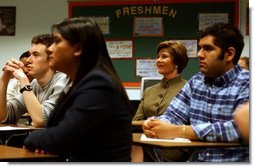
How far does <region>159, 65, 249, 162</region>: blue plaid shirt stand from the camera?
1.83 meters

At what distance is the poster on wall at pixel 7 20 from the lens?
483 cm

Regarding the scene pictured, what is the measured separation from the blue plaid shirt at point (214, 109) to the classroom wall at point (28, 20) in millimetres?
2942

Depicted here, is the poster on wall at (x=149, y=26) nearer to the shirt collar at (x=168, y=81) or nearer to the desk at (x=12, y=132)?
the shirt collar at (x=168, y=81)

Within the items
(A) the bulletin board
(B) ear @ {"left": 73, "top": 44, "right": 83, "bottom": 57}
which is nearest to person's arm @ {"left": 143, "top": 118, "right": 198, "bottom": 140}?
(B) ear @ {"left": 73, "top": 44, "right": 83, "bottom": 57}

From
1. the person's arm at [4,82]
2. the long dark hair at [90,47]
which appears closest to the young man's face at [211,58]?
the long dark hair at [90,47]

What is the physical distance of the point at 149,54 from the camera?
15.3ft

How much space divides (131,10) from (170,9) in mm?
411

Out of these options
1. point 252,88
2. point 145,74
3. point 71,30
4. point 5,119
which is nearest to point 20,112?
point 5,119

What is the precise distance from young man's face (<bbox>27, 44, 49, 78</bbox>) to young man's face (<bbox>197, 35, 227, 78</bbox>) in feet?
3.94

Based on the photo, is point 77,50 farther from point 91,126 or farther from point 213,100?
point 213,100

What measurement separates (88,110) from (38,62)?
4.94ft

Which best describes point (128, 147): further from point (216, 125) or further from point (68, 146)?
point (216, 125)

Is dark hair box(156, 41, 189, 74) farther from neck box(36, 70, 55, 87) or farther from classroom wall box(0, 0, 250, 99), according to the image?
classroom wall box(0, 0, 250, 99)

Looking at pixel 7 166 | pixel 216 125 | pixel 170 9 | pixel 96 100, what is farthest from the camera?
pixel 170 9
